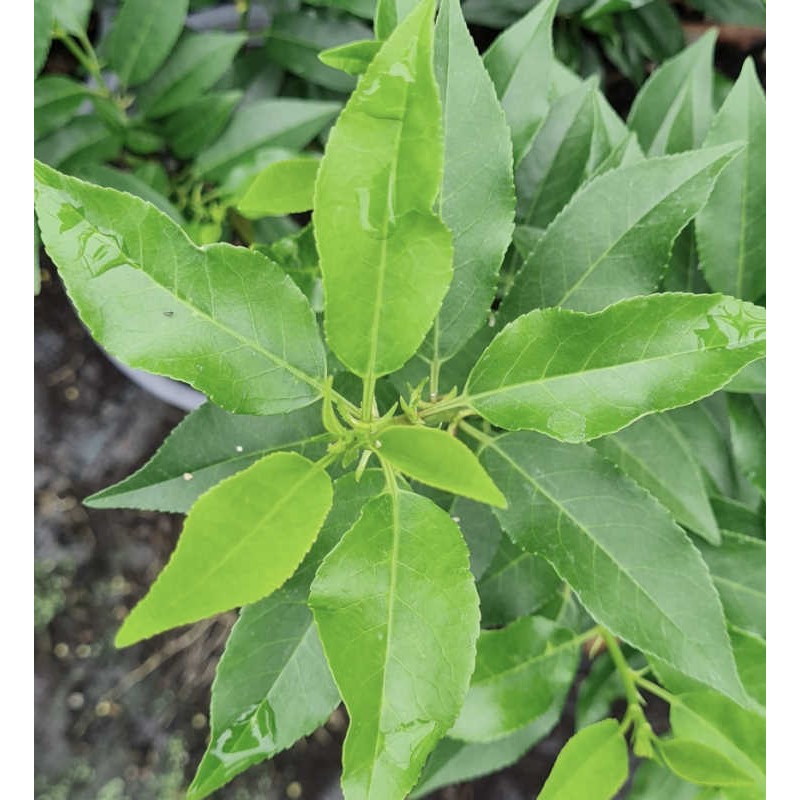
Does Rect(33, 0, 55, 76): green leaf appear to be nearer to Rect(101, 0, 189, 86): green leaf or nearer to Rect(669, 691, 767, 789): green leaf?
Rect(101, 0, 189, 86): green leaf

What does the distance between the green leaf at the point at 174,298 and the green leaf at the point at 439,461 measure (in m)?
0.08

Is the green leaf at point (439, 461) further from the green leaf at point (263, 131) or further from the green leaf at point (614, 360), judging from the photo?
the green leaf at point (263, 131)

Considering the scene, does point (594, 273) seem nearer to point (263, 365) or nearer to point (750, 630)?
point (263, 365)

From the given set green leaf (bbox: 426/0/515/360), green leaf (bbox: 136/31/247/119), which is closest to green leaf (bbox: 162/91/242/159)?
green leaf (bbox: 136/31/247/119)

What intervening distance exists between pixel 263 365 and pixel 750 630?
0.56 metres

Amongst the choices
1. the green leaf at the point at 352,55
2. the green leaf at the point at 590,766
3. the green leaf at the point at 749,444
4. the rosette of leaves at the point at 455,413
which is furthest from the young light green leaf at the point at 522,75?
the green leaf at the point at 590,766

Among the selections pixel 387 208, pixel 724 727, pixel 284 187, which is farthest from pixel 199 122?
pixel 724 727

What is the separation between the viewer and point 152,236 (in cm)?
46

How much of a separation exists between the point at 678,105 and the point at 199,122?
546 millimetres

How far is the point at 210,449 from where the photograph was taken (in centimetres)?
61

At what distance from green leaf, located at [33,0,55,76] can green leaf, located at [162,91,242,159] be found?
0.19 meters

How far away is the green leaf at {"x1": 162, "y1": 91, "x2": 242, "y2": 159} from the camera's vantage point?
0.93m

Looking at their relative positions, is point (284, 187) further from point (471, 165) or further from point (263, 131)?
point (263, 131)

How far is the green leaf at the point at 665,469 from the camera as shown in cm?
71
